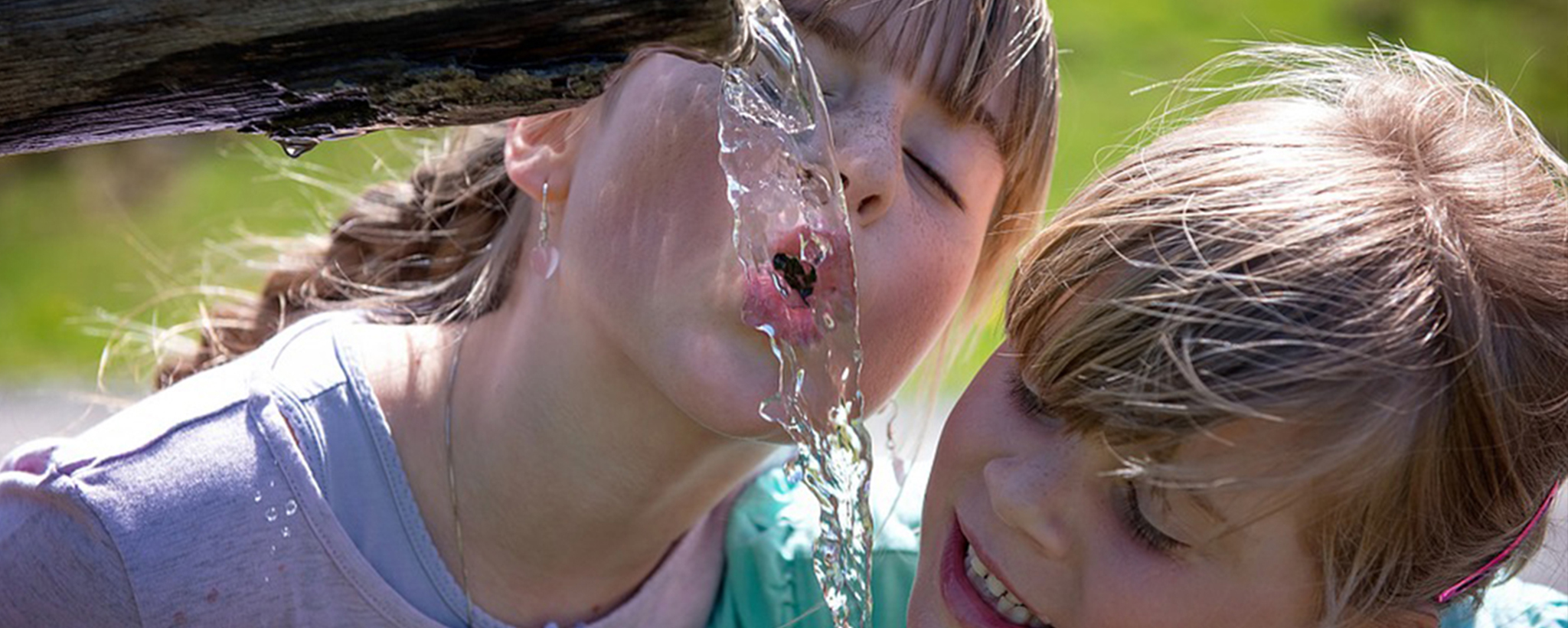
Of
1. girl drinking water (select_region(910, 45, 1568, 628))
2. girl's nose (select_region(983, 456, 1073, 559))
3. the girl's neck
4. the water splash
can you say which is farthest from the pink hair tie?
the girl's neck

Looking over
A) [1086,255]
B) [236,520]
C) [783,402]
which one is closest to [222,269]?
[236,520]

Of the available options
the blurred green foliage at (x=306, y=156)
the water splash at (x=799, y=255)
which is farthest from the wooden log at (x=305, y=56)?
the blurred green foliage at (x=306, y=156)

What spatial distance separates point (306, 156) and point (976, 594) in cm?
463

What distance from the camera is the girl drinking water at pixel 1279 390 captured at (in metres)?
1.82

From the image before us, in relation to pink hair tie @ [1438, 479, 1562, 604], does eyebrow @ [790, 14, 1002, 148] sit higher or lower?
higher

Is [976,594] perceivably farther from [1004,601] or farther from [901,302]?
[901,302]

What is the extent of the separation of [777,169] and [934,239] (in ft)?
0.95

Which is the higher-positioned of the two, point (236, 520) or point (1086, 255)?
point (1086, 255)

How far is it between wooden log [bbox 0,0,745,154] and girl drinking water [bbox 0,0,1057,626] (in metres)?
0.53

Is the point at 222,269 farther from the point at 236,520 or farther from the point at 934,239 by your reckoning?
the point at 934,239

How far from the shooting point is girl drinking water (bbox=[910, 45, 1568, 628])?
5.98 ft

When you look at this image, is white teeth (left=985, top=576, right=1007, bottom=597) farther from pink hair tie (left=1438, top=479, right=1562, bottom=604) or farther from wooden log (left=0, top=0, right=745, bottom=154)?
wooden log (left=0, top=0, right=745, bottom=154)

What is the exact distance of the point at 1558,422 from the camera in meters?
1.96

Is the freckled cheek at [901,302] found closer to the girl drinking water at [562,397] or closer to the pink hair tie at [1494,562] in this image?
the girl drinking water at [562,397]
